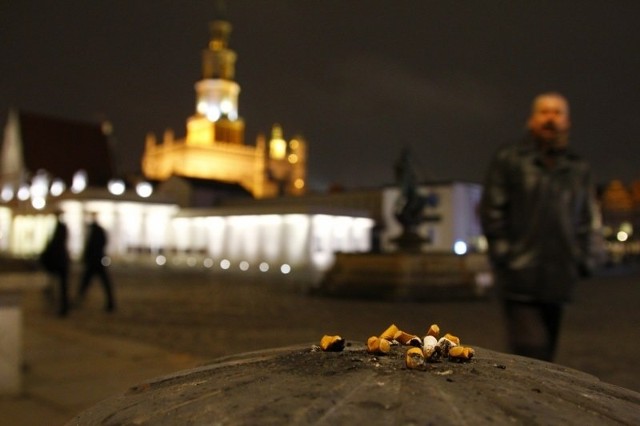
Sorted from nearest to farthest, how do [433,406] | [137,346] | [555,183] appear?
[433,406] → [555,183] → [137,346]

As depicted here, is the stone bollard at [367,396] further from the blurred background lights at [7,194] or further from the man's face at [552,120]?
the blurred background lights at [7,194]

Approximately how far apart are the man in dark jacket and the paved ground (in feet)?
5.95

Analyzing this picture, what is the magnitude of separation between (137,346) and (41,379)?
77.9 inches

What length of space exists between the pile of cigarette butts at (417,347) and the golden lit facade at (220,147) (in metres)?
69.9

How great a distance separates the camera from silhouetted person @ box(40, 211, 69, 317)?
11.4m

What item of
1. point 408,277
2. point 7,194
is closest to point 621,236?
point 408,277

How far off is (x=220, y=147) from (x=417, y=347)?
2859 inches

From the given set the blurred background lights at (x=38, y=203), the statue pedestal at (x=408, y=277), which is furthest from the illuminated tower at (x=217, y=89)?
the statue pedestal at (x=408, y=277)

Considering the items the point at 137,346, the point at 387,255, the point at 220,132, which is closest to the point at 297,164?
the point at 220,132

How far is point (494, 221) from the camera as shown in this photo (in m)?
3.94

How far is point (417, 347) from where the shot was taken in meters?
1.75

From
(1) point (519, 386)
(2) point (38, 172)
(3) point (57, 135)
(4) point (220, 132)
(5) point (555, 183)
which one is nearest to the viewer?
(1) point (519, 386)

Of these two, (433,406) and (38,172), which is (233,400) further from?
(38,172)

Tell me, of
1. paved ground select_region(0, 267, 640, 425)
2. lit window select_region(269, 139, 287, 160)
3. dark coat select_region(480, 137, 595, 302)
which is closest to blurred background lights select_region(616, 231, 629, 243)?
lit window select_region(269, 139, 287, 160)
